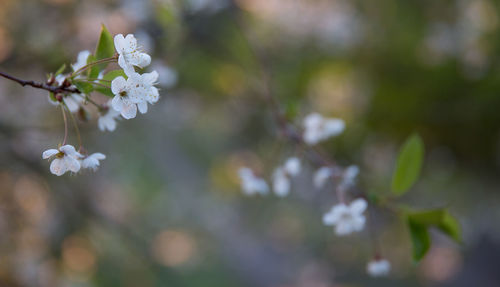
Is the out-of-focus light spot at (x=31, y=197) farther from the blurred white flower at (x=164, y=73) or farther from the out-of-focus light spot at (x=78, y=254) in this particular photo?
the blurred white flower at (x=164, y=73)

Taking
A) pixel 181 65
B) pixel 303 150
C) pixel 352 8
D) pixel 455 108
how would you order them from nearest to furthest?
pixel 303 150
pixel 181 65
pixel 455 108
pixel 352 8

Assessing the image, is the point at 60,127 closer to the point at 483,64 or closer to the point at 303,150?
the point at 303,150

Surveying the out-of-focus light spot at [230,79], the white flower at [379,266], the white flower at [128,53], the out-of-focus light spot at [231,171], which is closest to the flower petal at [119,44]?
the white flower at [128,53]

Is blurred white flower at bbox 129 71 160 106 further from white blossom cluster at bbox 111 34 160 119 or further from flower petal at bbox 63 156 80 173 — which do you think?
flower petal at bbox 63 156 80 173

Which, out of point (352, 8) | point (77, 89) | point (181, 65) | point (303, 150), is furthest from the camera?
point (352, 8)

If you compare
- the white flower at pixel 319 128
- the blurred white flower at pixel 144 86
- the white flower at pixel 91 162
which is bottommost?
the white flower at pixel 91 162

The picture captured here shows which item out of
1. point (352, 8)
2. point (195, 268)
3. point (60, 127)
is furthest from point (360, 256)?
point (60, 127)
